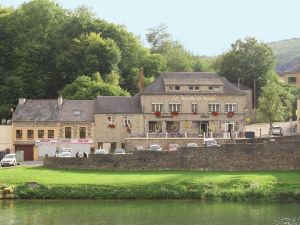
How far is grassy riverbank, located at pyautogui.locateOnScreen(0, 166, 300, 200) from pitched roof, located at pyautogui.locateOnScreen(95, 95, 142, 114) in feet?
59.8

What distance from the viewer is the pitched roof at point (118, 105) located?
78375mm

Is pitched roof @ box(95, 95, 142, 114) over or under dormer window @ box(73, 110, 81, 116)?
over

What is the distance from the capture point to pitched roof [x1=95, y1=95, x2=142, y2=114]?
3086 inches

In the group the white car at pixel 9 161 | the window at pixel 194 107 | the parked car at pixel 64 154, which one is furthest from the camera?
the window at pixel 194 107

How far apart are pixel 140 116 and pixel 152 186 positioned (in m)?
21.7

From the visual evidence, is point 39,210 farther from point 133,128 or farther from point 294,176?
point 133,128

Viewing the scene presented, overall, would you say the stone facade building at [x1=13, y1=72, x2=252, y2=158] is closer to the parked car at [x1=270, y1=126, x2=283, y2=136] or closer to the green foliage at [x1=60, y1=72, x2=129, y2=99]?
the parked car at [x1=270, y1=126, x2=283, y2=136]

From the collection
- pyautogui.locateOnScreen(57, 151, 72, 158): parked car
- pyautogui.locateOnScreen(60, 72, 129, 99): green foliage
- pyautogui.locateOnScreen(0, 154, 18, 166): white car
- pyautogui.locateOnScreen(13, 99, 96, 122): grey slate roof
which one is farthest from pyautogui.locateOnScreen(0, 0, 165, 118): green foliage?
pyautogui.locateOnScreen(0, 154, 18, 166): white car

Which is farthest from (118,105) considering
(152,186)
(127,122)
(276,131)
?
(152,186)

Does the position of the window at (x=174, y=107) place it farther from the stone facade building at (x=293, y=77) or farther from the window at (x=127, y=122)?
the stone facade building at (x=293, y=77)

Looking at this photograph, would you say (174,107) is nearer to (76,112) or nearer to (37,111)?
(76,112)

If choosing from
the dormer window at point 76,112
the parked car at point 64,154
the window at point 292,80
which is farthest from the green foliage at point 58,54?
the window at point 292,80

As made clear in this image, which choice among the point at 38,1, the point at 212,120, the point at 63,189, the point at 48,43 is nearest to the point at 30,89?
the point at 48,43

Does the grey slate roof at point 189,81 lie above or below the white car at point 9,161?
above
